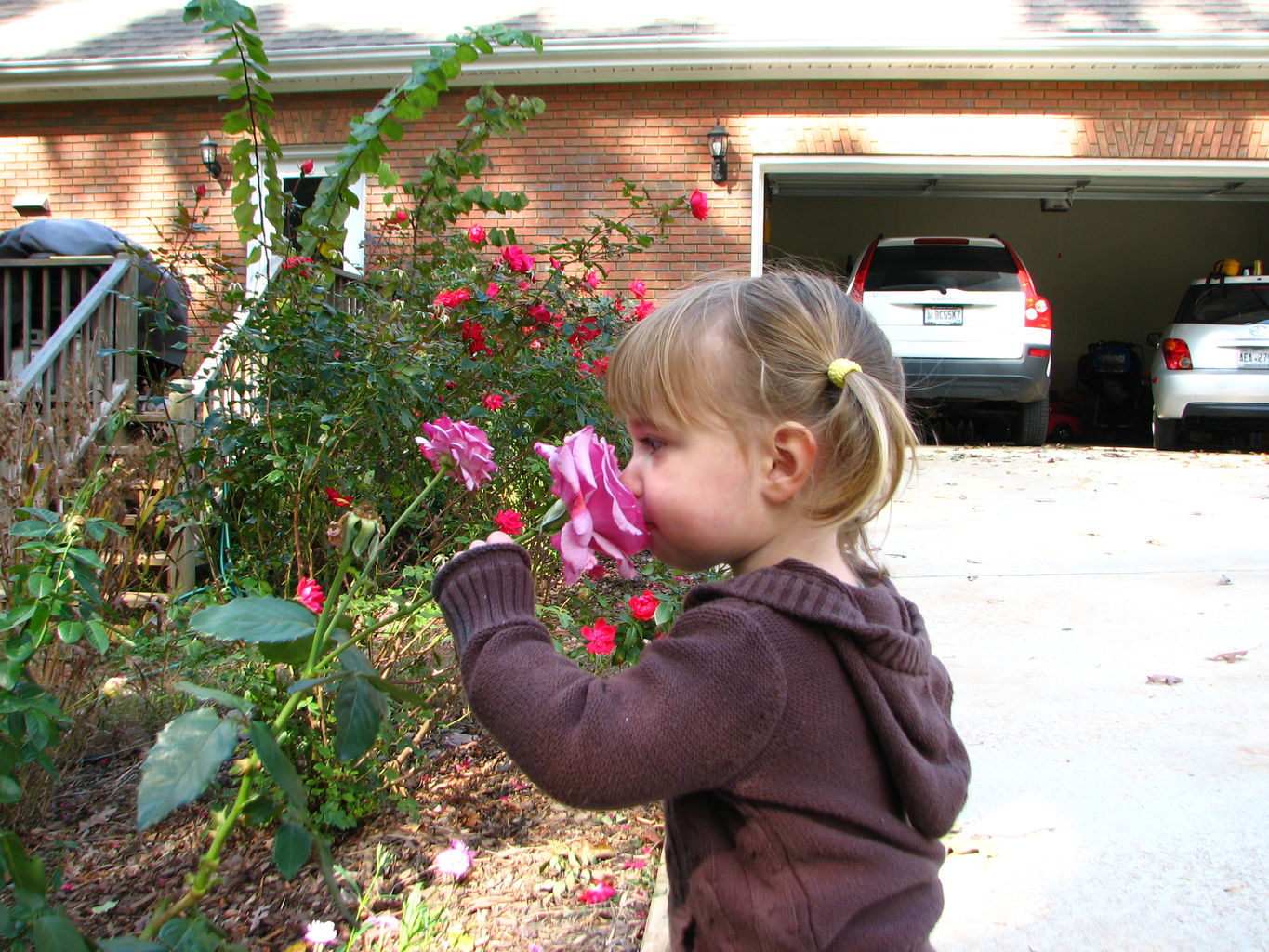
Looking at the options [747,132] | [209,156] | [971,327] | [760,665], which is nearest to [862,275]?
Result: [971,327]

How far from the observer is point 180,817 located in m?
2.30

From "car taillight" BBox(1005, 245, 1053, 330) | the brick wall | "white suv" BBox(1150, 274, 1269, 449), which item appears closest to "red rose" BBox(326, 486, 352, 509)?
the brick wall

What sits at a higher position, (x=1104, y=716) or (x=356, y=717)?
(x=356, y=717)

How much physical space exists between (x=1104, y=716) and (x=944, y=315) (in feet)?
20.8

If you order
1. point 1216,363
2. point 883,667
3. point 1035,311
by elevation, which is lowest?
point 883,667

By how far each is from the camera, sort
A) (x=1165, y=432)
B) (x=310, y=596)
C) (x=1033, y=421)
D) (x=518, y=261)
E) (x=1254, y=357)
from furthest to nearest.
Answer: (x=1165, y=432)
(x=1033, y=421)
(x=1254, y=357)
(x=518, y=261)
(x=310, y=596)

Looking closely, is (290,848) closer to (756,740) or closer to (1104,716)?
(756,740)

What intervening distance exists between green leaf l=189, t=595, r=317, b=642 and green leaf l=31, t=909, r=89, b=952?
340 millimetres

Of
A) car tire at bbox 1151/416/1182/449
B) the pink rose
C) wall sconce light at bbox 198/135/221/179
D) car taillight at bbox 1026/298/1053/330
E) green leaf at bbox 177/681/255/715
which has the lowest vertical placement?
car tire at bbox 1151/416/1182/449

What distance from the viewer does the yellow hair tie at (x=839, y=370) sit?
1.23m

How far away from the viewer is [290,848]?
3.57 feet

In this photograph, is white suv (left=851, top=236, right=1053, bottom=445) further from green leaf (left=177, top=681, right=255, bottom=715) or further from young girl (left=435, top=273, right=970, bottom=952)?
green leaf (left=177, top=681, right=255, bottom=715)

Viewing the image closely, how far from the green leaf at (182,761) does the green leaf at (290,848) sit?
168mm

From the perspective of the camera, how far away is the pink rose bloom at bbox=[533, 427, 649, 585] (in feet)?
3.68
